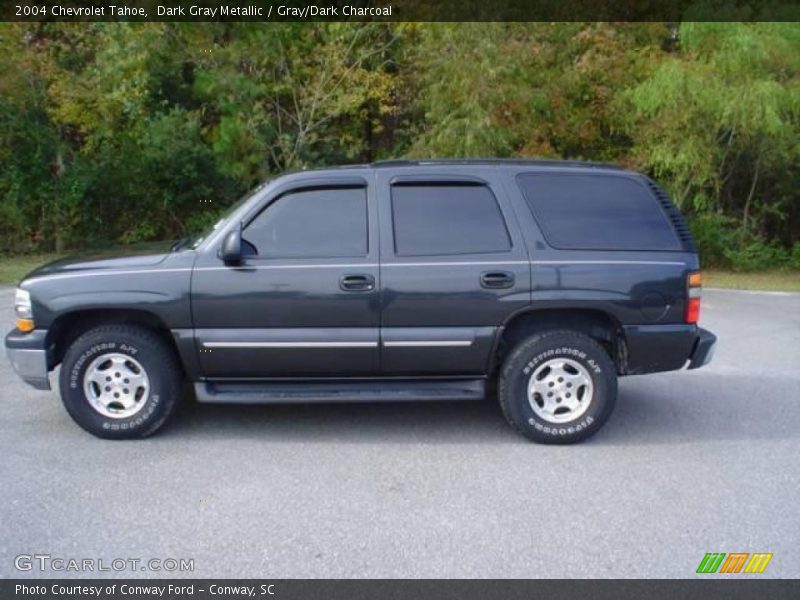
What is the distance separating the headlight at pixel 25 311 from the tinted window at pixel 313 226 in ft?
5.05

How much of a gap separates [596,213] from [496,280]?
91cm

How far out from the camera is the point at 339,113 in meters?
16.4

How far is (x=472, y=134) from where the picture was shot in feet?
46.9

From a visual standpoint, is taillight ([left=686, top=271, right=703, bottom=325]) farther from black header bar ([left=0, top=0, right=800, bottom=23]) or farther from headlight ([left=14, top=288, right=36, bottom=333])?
Answer: black header bar ([left=0, top=0, right=800, bottom=23])

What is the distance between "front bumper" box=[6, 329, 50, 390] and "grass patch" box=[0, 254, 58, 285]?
848 cm

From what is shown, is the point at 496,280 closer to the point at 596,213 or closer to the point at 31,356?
the point at 596,213

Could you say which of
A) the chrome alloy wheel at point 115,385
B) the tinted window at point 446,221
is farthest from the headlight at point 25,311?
the tinted window at point 446,221

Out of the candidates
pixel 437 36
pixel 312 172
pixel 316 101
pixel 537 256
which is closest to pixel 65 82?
pixel 316 101

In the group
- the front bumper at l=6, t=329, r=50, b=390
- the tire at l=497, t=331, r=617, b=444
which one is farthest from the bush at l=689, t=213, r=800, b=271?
the front bumper at l=6, t=329, r=50, b=390

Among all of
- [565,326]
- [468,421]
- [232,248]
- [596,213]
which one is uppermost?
[596,213]

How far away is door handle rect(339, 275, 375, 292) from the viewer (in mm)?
5188

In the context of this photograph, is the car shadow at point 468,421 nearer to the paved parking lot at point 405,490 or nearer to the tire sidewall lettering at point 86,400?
the paved parking lot at point 405,490
